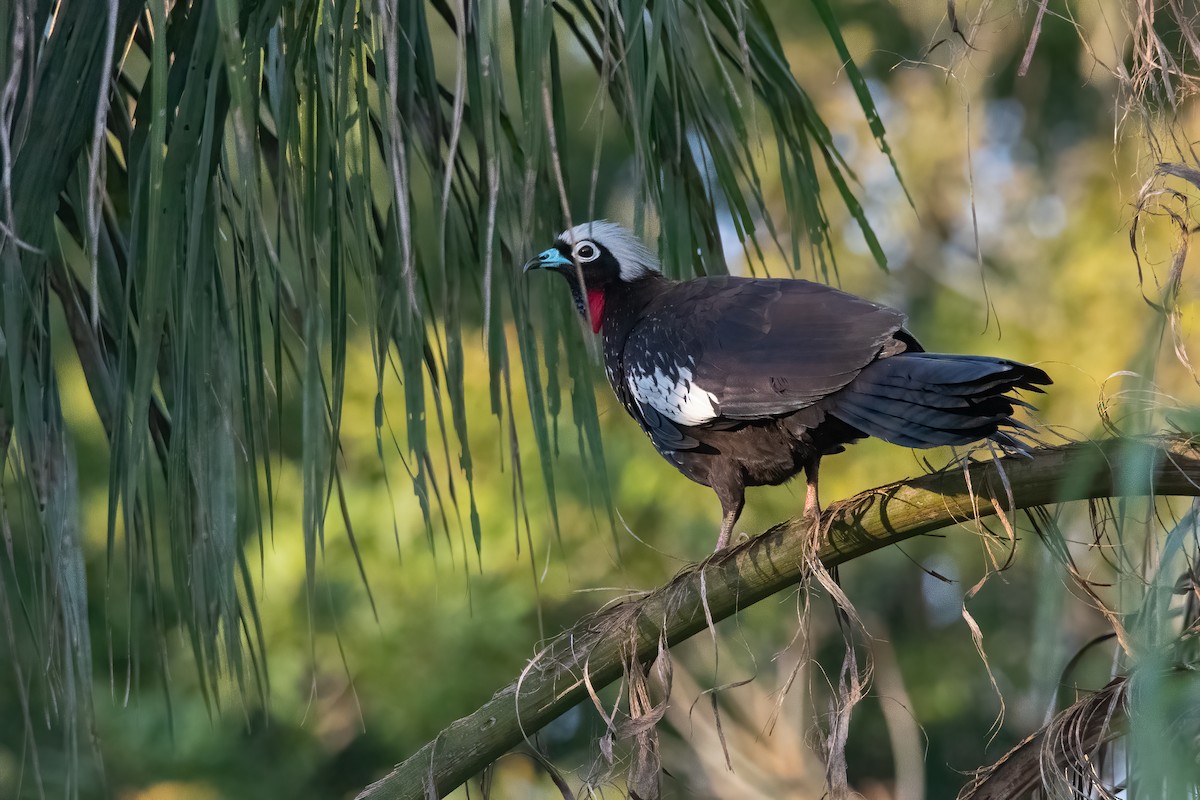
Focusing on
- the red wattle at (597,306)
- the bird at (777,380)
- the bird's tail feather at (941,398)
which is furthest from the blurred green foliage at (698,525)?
the bird's tail feather at (941,398)

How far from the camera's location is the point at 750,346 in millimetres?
2859

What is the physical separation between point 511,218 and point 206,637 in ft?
2.79

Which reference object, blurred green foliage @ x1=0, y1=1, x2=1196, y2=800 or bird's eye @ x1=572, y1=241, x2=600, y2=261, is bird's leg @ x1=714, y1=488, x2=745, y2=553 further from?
blurred green foliage @ x1=0, y1=1, x2=1196, y2=800

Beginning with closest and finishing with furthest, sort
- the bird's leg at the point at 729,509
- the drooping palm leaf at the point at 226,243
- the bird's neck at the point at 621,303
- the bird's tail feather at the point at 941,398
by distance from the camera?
the drooping palm leaf at the point at 226,243
the bird's tail feather at the point at 941,398
the bird's leg at the point at 729,509
the bird's neck at the point at 621,303

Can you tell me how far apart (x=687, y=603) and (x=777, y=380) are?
685 millimetres

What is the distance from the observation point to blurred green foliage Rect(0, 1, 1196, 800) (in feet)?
24.5

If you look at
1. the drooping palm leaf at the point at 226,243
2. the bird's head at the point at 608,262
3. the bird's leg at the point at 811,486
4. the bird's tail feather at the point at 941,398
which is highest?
the drooping palm leaf at the point at 226,243

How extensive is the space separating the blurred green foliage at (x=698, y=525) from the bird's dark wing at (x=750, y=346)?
10.9ft

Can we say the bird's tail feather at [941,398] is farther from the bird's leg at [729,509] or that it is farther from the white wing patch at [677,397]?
the bird's leg at [729,509]

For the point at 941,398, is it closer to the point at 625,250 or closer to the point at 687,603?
the point at 687,603

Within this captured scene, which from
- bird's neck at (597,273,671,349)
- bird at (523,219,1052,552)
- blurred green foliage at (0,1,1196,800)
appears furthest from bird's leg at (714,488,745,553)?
blurred green foliage at (0,1,1196,800)

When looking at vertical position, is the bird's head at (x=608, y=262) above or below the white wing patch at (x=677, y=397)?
above

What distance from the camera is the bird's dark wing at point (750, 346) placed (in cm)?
261

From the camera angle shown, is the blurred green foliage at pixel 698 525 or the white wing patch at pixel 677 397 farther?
the blurred green foliage at pixel 698 525
